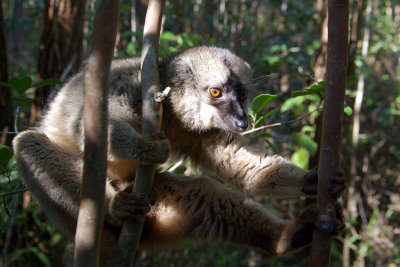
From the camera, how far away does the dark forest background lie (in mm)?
5449

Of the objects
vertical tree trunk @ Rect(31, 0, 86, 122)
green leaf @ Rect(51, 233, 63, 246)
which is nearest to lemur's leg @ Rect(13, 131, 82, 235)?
vertical tree trunk @ Rect(31, 0, 86, 122)

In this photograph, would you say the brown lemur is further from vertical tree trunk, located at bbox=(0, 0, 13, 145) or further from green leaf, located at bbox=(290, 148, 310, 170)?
vertical tree trunk, located at bbox=(0, 0, 13, 145)

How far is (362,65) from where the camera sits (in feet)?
24.5

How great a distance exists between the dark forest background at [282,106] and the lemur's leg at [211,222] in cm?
79

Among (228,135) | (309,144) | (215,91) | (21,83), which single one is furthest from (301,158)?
(21,83)

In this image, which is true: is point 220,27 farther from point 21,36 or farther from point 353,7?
point 21,36

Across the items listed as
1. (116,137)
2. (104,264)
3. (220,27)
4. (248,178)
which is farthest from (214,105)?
(220,27)

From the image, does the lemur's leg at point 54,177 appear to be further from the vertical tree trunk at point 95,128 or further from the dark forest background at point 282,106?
the vertical tree trunk at point 95,128

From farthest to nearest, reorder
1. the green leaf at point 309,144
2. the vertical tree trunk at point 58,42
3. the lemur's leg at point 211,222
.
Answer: the vertical tree trunk at point 58,42
the green leaf at point 309,144
the lemur's leg at point 211,222

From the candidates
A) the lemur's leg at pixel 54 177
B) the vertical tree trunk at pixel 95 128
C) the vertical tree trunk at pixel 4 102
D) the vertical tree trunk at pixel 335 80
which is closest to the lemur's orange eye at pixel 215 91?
the lemur's leg at pixel 54 177

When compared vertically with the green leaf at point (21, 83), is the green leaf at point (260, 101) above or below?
below

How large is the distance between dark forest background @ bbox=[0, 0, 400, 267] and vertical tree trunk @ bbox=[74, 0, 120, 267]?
1.87 meters

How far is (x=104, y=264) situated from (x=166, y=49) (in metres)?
3.50

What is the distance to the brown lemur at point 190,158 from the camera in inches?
125
